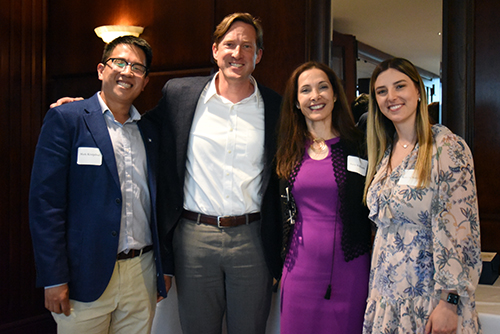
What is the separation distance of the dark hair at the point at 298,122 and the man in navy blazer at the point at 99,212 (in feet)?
2.11

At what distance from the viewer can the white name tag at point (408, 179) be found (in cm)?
168

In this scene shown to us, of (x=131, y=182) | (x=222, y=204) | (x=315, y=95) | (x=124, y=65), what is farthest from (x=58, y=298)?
(x=315, y=95)

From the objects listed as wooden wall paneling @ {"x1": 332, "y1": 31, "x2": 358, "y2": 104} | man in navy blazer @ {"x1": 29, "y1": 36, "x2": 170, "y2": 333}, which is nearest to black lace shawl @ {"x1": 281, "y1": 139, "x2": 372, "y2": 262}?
man in navy blazer @ {"x1": 29, "y1": 36, "x2": 170, "y2": 333}

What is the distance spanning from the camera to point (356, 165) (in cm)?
201

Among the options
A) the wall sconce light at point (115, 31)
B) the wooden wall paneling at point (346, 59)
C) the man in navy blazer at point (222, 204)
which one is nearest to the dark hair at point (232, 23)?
the man in navy blazer at point (222, 204)

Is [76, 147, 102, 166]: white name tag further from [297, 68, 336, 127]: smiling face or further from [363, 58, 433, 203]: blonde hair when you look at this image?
[363, 58, 433, 203]: blonde hair

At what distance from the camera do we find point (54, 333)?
388 centimetres

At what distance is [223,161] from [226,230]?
1.09 ft

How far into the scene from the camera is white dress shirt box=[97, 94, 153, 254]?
1.94 meters

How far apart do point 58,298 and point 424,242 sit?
4.78ft

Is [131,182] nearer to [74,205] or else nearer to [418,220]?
[74,205]

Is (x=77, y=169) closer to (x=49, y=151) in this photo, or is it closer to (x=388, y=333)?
(x=49, y=151)

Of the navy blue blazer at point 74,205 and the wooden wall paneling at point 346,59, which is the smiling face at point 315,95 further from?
the wooden wall paneling at point 346,59

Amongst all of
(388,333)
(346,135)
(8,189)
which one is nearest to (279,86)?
(346,135)
